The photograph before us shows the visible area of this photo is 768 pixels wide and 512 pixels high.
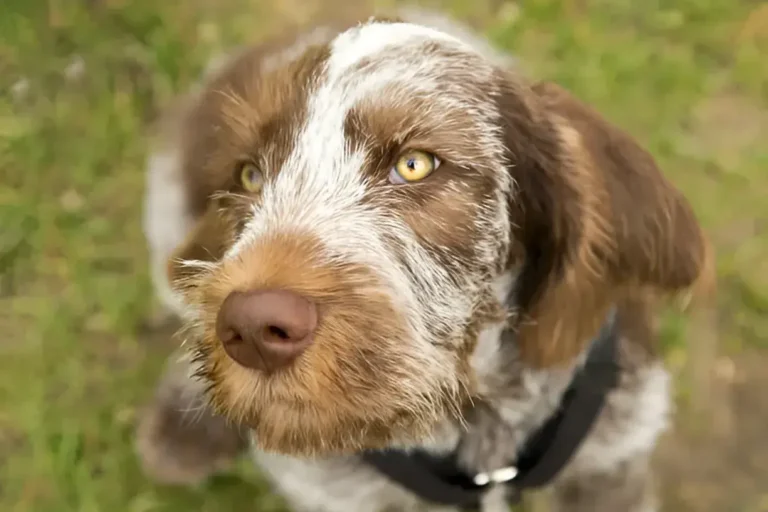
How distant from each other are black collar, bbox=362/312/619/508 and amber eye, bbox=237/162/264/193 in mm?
505

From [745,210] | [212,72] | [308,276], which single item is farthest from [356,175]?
[745,210]

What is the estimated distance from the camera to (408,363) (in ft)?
3.87

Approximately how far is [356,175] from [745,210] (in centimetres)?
156

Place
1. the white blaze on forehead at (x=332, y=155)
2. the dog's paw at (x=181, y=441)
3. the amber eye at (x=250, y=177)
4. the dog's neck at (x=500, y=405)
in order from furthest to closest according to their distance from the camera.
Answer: the dog's paw at (x=181, y=441)
the dog's neck at (x=500, y=405)
the amber eye at (x=250, y=177)
the white blaze on forehead at (x=332, y=155)

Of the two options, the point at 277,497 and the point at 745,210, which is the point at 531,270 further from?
the point at 745,210

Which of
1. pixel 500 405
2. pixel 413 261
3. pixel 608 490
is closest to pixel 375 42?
pixel 413 261

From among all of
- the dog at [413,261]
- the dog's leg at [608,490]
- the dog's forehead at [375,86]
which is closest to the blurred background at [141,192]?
the dog's leg at [608,490]

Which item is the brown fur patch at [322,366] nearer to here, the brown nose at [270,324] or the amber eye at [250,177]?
the brown nose at [270,324]

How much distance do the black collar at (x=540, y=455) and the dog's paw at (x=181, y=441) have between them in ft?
1.99

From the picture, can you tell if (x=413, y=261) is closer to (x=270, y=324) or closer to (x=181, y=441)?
(x=270, y=324)

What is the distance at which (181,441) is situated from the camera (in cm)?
208

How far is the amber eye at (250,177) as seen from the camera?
4.41ft

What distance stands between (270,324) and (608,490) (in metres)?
1.11

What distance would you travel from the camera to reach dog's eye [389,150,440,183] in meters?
1.25
